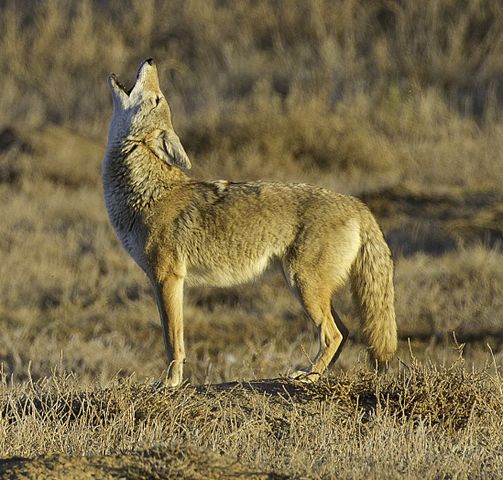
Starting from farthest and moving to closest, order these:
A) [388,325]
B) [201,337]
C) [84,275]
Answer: [84,275]
[201,337]
[388,325]

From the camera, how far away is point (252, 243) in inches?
301

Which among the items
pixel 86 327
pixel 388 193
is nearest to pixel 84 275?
pixel 86 327

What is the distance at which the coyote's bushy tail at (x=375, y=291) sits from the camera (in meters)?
7.70

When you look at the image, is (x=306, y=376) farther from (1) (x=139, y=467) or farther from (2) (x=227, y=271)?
(1) (x=139, y=467)

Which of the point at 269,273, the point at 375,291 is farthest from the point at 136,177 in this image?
the point at 375,291

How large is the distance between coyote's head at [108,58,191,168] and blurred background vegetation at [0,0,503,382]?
1.62m

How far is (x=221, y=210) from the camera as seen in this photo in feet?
25.6

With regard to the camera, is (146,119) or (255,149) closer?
(146,119)

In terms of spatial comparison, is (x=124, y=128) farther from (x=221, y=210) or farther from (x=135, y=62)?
(x=135, y=62)

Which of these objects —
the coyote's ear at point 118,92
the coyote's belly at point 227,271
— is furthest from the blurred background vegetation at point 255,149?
the coyote's ear at point 118,92

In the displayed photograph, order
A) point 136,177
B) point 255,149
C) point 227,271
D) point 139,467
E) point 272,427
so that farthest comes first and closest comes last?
1. point 255,149
2. point 136,177
3. point 227,271
4. point 272,427
5. point 139,467

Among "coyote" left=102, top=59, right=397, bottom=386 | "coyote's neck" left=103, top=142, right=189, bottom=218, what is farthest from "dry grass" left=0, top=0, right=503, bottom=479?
"coyote's neck" left=103, top=142, right=189, bottom=218

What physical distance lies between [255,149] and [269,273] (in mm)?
10612

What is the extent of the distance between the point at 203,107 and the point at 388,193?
19.0ft
